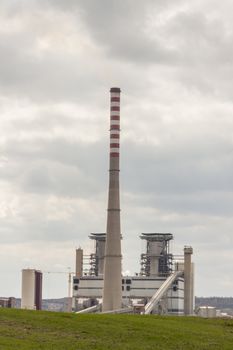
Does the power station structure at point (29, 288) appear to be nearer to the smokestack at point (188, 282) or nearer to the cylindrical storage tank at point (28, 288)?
the cylindrical storage tank at point (28, 288)

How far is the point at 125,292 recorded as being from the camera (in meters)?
124

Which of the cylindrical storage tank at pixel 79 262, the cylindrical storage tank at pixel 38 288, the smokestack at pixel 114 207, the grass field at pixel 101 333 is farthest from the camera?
the cylindrical storage tank at pixel 38 288

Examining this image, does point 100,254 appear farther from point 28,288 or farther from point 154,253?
point 28,288

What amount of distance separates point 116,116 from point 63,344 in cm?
7389

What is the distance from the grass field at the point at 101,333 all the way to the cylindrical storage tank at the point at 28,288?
9198 centimetres

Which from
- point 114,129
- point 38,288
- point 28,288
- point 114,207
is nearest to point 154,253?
point 28,288

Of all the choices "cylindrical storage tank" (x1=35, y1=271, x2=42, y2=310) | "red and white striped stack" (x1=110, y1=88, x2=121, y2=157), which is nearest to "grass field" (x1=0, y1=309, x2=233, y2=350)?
"red and white striped stack" (x1=110, y1=88, x2=121, y2=157)

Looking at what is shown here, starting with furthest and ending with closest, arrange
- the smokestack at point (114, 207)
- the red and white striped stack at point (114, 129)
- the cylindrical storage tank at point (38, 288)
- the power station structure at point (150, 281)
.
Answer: the cylindrical storage tank at point (38, 288)
the power station structure at point (150, 281)
the red and white striped stack at point (114, 129)
the smokestack at point (114, 207)

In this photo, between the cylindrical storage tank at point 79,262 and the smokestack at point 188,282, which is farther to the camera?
the cylindrical storage tank at point 79,262

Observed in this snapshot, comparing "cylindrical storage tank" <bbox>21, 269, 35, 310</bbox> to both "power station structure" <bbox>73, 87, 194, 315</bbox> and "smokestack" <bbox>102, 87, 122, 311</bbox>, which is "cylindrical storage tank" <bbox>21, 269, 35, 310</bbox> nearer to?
"power station structure" <bbox>73, 87, 194, 315</bbox>

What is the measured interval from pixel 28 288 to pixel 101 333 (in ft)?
324

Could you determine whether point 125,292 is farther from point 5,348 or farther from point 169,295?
point 5,348

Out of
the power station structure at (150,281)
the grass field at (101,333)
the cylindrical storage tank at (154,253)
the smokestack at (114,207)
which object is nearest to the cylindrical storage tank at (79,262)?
the power station structure at (150,281)

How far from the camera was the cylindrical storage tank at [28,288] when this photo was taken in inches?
4828
